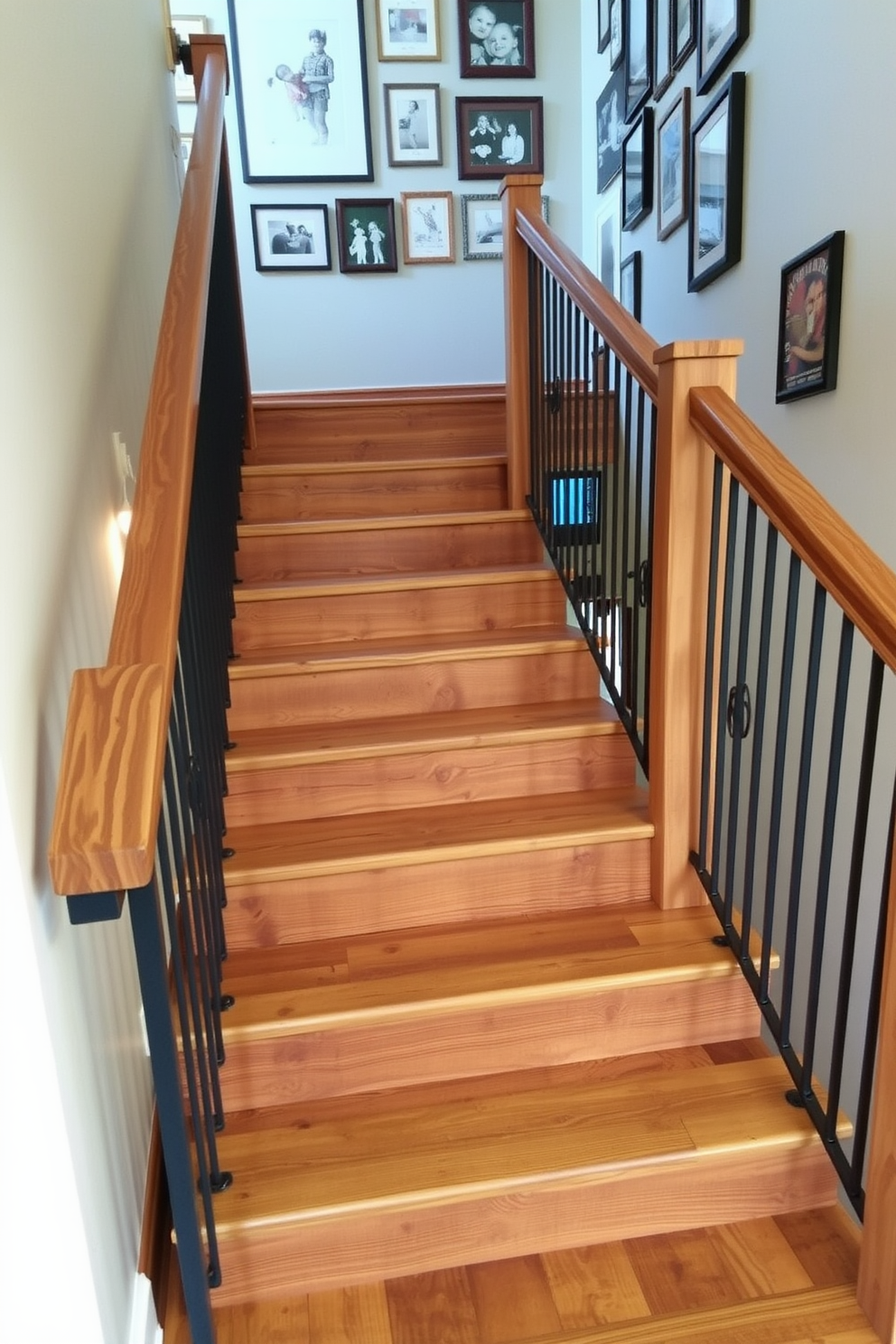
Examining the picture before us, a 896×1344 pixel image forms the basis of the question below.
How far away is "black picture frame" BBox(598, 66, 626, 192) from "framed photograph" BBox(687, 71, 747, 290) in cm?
75

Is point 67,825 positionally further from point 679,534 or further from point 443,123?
point 443,123

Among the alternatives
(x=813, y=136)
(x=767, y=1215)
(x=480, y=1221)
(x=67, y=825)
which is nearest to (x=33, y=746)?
(x=67, y=825)

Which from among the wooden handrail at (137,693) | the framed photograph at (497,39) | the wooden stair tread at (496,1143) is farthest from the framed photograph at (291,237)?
the wooden stair tread at (496,1143)

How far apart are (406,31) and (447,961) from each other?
13.7ft

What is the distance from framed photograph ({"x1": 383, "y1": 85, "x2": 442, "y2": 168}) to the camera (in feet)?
13.1

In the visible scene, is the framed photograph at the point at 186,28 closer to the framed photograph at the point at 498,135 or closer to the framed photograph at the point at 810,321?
the framed photograph at the point at 498,135

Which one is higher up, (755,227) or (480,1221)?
(755,227)

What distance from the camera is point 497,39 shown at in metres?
3.97

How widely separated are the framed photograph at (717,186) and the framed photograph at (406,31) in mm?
1662

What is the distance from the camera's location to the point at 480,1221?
1.32 meters

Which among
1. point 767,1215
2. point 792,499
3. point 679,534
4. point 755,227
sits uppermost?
point 755,227

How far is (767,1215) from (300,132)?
439 cm

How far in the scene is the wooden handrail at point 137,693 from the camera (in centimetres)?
84

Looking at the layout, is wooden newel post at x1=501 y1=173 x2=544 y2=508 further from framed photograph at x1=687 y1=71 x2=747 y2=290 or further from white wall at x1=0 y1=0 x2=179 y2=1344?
white wall at x1=0 y1=0 x2=179 y2=1344
